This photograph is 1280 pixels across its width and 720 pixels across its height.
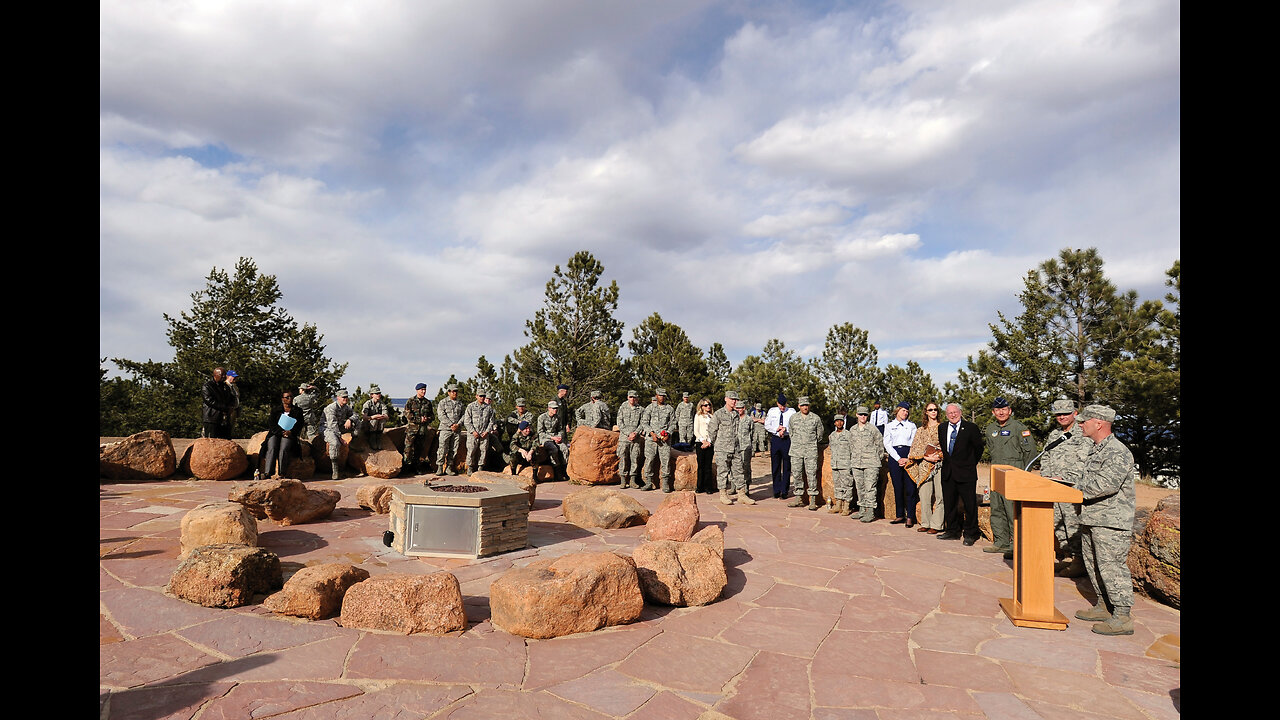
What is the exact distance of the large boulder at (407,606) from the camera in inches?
176

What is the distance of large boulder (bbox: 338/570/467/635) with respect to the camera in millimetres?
4480

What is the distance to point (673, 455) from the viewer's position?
39.1ft

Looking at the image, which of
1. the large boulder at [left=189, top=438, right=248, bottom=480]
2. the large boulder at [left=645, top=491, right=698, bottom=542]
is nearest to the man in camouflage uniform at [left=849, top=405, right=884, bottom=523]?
the large boulder at [left=645, top=491, right=698, bottom=542]

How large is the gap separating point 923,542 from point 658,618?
14.1ft

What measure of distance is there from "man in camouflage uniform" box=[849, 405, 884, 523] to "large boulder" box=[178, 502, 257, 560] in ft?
24.3

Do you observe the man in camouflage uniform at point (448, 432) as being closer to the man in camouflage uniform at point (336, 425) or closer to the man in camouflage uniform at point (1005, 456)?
the man in camouflage uniform at point (336, 425)

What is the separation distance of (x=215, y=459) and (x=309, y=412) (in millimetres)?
1608

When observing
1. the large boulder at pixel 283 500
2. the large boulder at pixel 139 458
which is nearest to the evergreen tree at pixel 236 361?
the large boulder at pixel 139 458

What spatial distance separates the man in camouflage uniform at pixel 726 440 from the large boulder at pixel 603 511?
2.66 m

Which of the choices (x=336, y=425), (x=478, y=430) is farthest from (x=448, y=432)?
(x=336, y=425)
